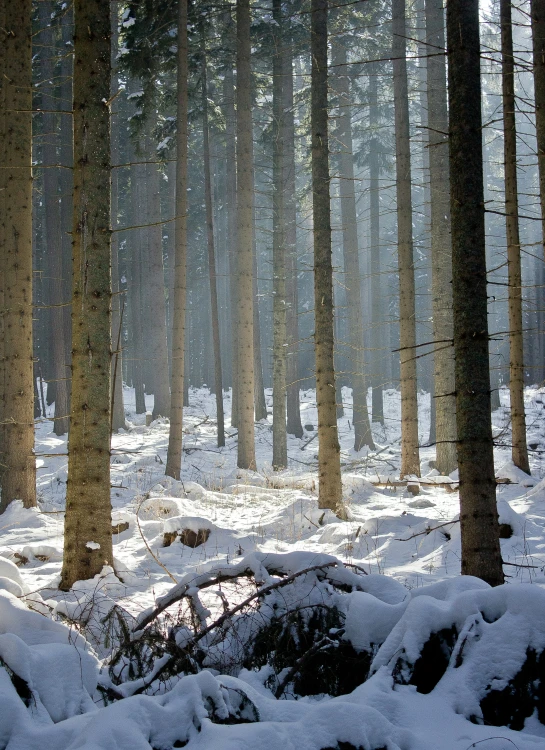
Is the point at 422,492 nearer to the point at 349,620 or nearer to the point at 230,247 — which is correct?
the point at 349,620

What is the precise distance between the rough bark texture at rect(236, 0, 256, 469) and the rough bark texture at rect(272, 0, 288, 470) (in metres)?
1.71

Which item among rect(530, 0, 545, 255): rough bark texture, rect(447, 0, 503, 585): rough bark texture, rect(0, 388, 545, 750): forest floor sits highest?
rect(530, 0, 545, 255): rough bark texture

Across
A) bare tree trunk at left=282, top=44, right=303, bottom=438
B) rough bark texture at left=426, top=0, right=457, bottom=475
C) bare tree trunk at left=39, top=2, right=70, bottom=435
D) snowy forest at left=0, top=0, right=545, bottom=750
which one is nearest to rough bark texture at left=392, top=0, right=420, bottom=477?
snowy forest at left=0, top=0, right=545, bottom=750

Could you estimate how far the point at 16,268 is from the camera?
9.28 metres

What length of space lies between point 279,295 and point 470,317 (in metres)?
11.3

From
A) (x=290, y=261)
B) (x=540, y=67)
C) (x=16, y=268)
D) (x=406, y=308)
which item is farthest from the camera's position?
(x=290, y=261)

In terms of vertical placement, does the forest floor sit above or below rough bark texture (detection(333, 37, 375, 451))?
→ below

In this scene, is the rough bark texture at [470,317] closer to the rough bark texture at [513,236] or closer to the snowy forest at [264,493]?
the snowy forest at [264,493]

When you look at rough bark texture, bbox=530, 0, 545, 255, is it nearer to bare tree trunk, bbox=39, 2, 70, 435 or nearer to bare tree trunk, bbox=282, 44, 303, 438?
bare tree trunk, bbox=282, 44, 303, 438

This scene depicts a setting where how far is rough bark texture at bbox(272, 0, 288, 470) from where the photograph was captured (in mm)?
15938

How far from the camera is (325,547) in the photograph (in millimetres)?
7887

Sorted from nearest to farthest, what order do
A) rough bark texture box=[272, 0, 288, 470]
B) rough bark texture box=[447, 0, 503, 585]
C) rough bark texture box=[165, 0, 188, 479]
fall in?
rough bark texture box=[447, 0, 503, 585] → rough bark texture box=[165, 0, 188, 479] → rough bark texture box=[272, 0, 288, 470]

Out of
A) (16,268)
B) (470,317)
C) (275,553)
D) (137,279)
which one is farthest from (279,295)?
(137,279)

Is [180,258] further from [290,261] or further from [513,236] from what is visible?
[290,261]
